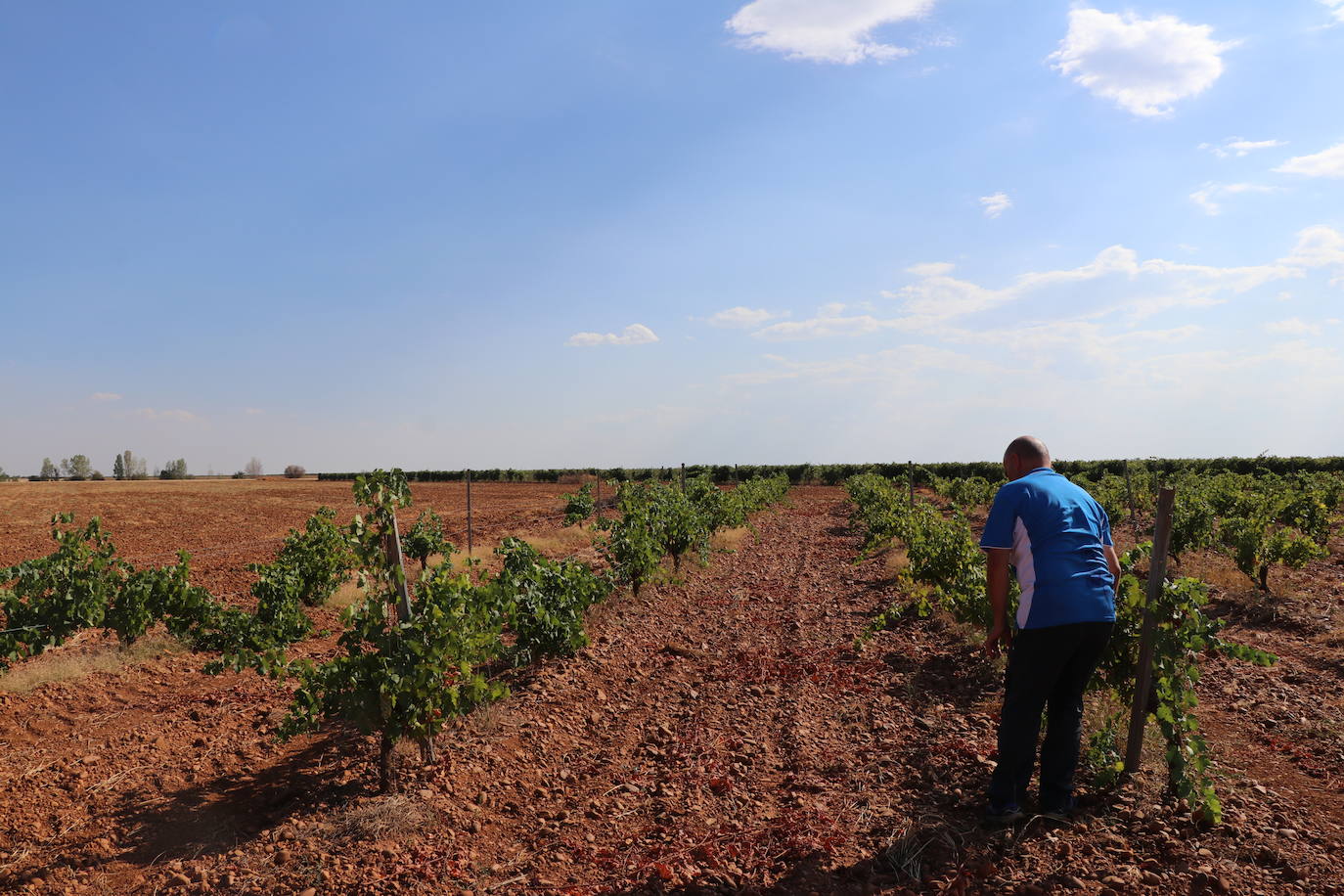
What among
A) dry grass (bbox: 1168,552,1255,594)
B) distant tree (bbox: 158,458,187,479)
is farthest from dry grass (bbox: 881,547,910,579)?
distant tree (bbox: 158,458,187,479)

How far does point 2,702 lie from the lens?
6586mm

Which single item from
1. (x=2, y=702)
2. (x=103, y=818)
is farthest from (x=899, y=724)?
(x=2, y=702)

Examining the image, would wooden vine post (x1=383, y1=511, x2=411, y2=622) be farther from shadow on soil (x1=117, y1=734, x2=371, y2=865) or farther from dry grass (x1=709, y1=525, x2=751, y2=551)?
dry grass (x1=709, y1=525, x2=751, y2=551)

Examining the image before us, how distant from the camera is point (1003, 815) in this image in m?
3.87

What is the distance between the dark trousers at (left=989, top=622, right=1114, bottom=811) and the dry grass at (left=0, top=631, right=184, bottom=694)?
8.52 metres

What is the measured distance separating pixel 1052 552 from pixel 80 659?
9478 millimetres

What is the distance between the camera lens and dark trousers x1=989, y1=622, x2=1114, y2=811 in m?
3.74

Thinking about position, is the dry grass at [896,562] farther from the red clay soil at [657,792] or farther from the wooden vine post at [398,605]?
the wooden vine post at [398,605]

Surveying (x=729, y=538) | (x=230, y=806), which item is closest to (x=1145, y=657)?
(x=230, y=806)

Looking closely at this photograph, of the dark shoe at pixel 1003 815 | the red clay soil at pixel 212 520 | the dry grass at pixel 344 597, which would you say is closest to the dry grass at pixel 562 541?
the red clay soil at pixel 212 520

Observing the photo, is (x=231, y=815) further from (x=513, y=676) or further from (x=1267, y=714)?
(x=1267, y=714)

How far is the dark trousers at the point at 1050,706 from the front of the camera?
3738 millimetres

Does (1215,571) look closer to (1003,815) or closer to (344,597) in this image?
(1003,815)

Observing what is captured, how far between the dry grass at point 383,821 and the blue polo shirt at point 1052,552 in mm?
3456
